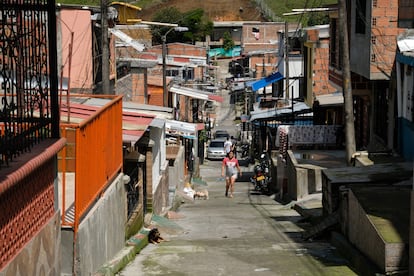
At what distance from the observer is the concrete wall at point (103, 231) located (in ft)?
35.7

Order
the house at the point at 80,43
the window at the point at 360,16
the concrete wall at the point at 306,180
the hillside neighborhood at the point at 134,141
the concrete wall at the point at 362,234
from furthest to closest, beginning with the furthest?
the concrete wall at the point at 306,180
the house at the point at 80,43
the window at the point at 360,16
the concrete wall at the point at 362,234
the hillside neighborhood at the point at 134,141

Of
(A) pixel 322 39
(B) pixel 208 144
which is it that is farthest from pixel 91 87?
(B) pixel 208 144

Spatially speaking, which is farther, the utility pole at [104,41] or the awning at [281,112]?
the awning at [281,112]

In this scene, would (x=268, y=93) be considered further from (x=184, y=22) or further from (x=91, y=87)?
(x=91, y=87)

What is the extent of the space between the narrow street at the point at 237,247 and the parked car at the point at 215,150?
31336mm

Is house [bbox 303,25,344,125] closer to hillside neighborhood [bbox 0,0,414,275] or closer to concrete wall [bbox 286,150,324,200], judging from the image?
hillside neighborhood [bbox 0,0,414,275]

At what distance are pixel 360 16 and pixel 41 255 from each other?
17905mm

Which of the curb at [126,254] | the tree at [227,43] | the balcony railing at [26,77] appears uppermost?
the tree at [227,43]

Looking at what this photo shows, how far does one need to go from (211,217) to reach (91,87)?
6.12 m

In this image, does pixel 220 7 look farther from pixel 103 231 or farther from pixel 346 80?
pixel 103 231

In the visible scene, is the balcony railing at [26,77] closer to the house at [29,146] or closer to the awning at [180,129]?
the house at [29,146]

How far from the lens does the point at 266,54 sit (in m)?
73.4

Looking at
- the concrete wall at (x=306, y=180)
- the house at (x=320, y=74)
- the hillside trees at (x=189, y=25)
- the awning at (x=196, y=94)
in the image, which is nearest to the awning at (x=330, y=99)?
the house at (x=320, y=74)

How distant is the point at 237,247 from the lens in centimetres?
1631
